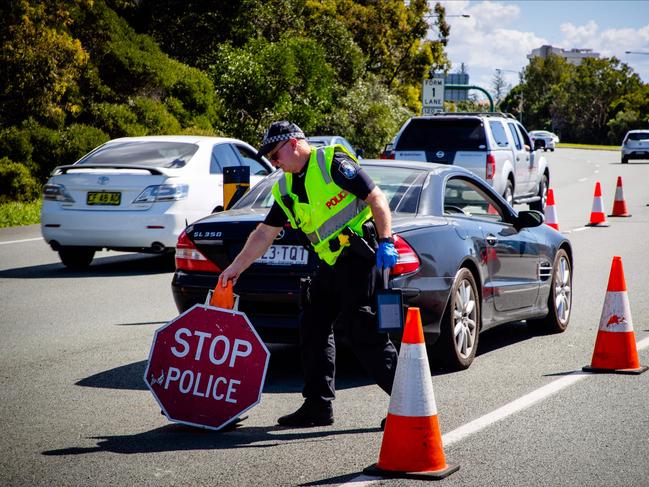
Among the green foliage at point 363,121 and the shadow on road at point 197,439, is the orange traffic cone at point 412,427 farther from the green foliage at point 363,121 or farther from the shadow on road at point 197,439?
the green foliage at point 363,121

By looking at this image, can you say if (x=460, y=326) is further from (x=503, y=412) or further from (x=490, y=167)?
(x=490, y=167)

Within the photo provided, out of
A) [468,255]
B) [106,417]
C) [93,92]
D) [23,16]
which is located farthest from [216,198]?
[93,92]

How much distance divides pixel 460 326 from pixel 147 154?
715 centimetres

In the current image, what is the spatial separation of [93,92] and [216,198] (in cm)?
1589

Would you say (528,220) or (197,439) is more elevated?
(528,220)

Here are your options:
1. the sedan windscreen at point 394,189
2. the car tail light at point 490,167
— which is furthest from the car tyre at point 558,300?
the car tail light at point 490,167

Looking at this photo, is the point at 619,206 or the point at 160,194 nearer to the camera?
the point at 160,194

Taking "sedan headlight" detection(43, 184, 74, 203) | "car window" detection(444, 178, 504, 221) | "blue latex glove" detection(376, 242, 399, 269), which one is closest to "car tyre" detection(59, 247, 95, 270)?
"sedan headlight" detection(43, 184, 74, 203)

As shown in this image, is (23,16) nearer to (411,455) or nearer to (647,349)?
(647,349)

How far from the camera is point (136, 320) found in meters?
9.68

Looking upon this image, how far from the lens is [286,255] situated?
7066mm

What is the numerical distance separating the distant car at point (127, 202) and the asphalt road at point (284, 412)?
2338 millimetres

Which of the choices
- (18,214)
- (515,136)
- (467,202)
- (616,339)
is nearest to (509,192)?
(515,136)

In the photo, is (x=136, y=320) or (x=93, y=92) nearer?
(x=136, y=320)
